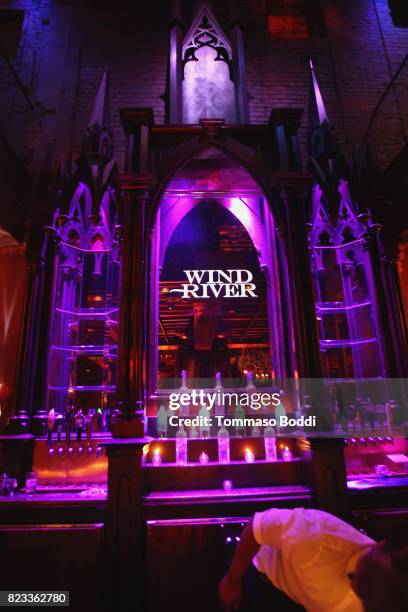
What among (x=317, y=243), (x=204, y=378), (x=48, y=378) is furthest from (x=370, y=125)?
(x=48, y=378)

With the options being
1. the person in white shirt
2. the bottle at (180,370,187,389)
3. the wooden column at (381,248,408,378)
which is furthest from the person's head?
the wooden column at (381,248,408,378)

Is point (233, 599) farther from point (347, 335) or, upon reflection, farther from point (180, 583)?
point (347, 335)

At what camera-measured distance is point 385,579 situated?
1.13m

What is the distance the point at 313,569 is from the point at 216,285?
296 cm

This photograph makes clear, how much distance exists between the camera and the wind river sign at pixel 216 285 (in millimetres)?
3990

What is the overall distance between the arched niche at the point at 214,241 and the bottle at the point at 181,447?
0.57 metres

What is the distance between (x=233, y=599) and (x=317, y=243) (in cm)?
368

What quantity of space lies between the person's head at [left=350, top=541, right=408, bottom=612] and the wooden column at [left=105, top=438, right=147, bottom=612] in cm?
198

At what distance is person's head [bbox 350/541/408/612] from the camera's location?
1105 mm

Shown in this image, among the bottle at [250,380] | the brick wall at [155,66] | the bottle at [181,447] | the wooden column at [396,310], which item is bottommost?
the bottle at [181,447]

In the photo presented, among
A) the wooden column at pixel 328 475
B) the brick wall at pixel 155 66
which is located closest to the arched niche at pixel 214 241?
the wooden column at pixel 328 475

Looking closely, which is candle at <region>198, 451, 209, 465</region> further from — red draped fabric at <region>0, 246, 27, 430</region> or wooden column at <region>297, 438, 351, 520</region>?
red draped fabric at <region>0, 246, 27, 430</region>

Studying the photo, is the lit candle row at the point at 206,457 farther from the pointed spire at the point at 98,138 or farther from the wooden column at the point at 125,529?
the pointed spire at the point at 98,138

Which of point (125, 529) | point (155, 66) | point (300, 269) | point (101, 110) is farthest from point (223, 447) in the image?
point (155, 66)
